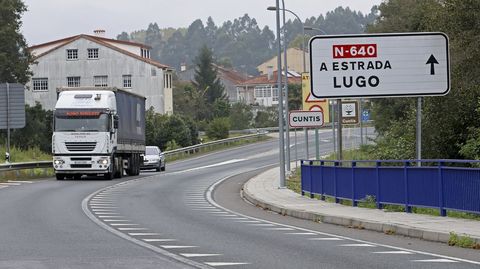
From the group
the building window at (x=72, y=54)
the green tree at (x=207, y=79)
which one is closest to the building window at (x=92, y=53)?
the building window at (x=72, y=54)

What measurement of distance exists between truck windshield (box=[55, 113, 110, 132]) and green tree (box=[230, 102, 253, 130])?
69.9 metres

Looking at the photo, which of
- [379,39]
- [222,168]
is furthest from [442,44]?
[222,168]

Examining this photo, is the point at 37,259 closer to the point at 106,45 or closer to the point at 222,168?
the point at 222,168

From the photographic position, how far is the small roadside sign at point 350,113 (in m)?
43.1

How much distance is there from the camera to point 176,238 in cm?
1819

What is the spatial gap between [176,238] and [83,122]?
25817 millimetres

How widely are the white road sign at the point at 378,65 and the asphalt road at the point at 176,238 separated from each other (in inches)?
176

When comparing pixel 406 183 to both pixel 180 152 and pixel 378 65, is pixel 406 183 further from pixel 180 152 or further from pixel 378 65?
pixel 180 152

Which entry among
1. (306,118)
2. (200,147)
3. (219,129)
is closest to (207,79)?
(219,129)

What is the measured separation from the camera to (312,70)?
93.4 feet

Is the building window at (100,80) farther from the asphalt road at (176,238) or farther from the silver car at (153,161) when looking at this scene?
the asphalt road at (176,238)

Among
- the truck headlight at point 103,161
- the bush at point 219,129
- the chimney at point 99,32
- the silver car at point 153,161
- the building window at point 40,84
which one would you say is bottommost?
the silver car at point 153,161

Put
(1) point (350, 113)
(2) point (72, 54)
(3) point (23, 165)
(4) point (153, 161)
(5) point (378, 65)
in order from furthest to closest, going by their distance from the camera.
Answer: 1. (2) point (72, 54)
2. (4) point (153, 161)
3. (3) point (23, 165)
4. (1) point (350, 113)
5. (5) point (378, 65)

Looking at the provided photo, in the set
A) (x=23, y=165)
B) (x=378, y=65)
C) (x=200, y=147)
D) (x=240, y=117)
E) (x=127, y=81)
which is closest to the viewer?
(x=378, y=65)
